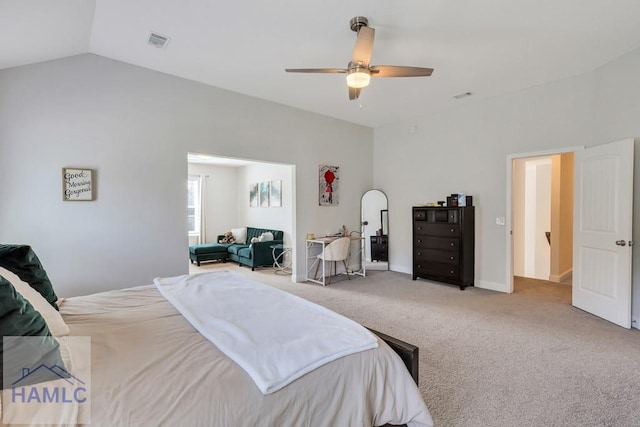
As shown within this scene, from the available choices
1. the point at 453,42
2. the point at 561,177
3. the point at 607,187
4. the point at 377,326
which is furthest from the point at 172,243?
the point at 561,177

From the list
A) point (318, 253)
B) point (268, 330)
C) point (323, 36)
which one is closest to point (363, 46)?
point (323, 36)

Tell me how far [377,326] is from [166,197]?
300cm

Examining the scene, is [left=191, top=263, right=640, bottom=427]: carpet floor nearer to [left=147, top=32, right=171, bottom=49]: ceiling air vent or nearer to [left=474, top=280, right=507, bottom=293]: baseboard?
[left=474, top=280, right=507, bottom=293]: baseboard

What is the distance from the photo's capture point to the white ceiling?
2.50 meters

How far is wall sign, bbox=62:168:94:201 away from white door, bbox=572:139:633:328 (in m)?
5.81

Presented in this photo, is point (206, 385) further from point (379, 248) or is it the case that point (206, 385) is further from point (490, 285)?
point (379, 248)

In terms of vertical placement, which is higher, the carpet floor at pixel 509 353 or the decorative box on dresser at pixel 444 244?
the decorative box on dresser at pixel 444 244

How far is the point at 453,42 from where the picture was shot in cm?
306

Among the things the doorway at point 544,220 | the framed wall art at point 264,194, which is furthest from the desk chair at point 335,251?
the framed wall art at point 264,194

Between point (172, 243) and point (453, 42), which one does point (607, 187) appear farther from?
point (172, 243)

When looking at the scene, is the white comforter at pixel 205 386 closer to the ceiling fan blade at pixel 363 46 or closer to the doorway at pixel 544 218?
the ceiling fan blade at pixel 363 46

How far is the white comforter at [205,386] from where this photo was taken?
101 centimetres

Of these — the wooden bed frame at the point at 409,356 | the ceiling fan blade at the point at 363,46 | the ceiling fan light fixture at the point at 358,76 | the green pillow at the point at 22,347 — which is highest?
the ceiling fan blade at the point at 363,46

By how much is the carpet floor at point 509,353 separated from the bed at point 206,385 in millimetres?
749
